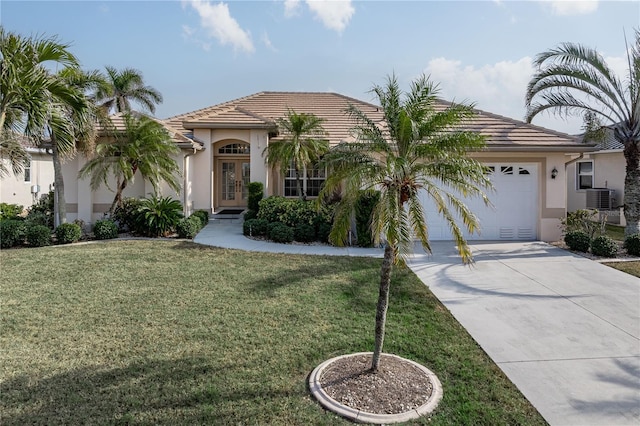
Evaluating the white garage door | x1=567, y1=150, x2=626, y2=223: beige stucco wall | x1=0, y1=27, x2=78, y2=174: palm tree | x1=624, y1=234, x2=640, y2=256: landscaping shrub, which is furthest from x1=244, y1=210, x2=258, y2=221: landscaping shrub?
x1=567, y1=150, x2=626, y2=223: beige stucco wall

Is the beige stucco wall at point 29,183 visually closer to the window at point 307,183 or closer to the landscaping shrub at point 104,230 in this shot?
the landscaping shrub at point 104,230

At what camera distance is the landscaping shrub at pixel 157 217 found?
42.7ft

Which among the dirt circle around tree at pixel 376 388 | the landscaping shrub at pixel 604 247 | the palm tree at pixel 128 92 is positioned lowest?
the dirt circle around tree at pixel 376 388

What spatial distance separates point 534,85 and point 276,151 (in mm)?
8867

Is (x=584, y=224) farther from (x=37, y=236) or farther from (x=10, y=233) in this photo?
(x=10, y=233)

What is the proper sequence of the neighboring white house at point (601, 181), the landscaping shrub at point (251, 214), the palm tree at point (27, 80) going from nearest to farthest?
the palm tree at point (27, 80) → the landscaping shrub at point (251, 214) → the neighboring white house at point (601, 181)

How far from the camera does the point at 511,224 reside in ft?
44.0

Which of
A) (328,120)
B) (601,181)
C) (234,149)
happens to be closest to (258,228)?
(234,149)

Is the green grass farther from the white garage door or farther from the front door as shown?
the front door

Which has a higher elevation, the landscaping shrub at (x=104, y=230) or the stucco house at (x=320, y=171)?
the stucco house at (x=320, y=171)

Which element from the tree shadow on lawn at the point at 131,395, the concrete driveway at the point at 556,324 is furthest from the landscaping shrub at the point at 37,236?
the concrete driveway at the point at 556,324

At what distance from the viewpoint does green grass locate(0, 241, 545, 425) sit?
12.7ft

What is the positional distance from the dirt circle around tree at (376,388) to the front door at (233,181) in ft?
49.3

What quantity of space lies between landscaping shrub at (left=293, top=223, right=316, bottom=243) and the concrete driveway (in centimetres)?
364
